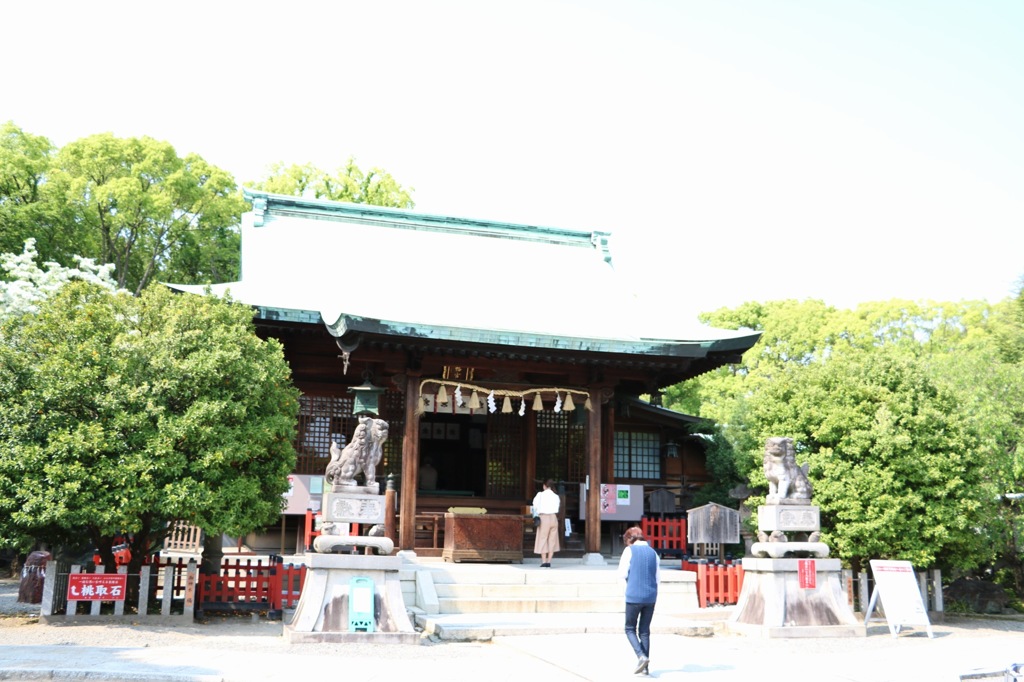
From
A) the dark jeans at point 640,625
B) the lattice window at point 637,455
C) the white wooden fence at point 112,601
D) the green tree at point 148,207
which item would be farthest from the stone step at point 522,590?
the green tree at point 148,207

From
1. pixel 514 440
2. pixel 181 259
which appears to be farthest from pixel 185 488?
pixel 181 259

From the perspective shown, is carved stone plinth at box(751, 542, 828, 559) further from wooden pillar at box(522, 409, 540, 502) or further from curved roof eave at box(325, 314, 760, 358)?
wooden pillar at box(522, 409, 540, 502)

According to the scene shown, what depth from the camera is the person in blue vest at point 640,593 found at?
891cm

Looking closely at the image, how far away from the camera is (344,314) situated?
47.0ft

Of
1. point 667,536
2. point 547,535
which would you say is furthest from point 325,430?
point 667,536

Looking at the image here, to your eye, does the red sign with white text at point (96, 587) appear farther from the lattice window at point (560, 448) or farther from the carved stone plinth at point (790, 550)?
the carved stone plinth at point (790, 550)

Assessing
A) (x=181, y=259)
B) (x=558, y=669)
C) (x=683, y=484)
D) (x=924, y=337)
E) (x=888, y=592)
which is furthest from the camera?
(x=924, y=337)

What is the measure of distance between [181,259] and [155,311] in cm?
1944

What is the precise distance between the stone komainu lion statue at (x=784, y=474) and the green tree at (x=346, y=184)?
84.9 feet

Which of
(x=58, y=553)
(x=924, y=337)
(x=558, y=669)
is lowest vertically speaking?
(x=558, y=669)

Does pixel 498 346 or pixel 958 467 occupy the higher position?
pixel 498 346

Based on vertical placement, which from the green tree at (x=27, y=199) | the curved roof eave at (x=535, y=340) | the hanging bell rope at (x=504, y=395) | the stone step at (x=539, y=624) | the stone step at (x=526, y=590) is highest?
the green tree at (x=27, y=199)

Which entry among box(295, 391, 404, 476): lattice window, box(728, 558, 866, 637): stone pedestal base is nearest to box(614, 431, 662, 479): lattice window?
box(295, 391, 404, 476): lattice window

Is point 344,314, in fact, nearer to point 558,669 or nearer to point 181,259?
point 558,669
